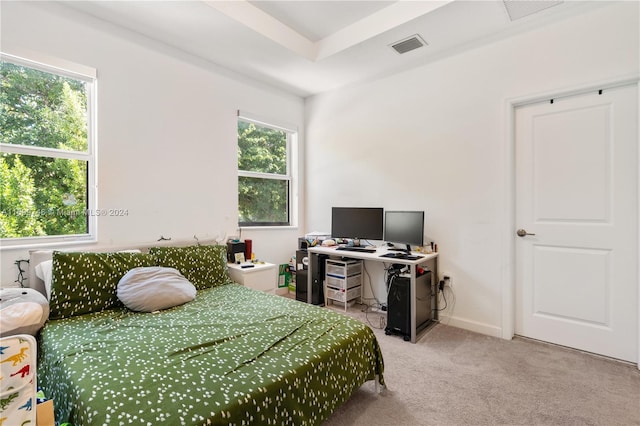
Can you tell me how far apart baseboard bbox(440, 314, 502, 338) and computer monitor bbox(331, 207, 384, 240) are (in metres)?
1.09

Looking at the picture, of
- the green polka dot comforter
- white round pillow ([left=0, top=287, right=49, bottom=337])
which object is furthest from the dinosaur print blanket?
white round pillow ([left=0, top=287, right=49, bottom=337])

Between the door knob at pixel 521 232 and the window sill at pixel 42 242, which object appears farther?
the door knob at pixel 521 232

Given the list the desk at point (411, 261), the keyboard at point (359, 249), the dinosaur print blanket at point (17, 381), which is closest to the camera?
the dinosaur print blanket at point (17, 381)

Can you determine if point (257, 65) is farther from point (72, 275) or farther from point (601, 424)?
point (601, 424)

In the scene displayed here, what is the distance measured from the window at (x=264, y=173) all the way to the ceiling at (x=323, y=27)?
811 mm

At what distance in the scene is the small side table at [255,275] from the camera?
297cm

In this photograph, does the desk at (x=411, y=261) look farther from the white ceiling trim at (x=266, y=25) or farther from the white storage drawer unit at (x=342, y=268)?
the white ceiling trim at (x=266, y=25)

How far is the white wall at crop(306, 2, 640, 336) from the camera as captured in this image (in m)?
2.41

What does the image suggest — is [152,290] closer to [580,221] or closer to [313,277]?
[313,277]

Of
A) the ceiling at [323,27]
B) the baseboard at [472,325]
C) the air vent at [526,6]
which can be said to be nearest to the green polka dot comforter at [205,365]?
the baseboard at [472,325]

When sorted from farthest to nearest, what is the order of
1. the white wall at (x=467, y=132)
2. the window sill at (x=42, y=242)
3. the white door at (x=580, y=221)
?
the white wall at (x=467, y=132) → the white door at (x=580, y=221) → the window sill at (x=42, y=242)

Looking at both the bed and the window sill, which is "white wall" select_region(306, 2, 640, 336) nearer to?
the bed

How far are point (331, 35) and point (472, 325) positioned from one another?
3.28 meters

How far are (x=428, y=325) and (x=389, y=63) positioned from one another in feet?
9.34
